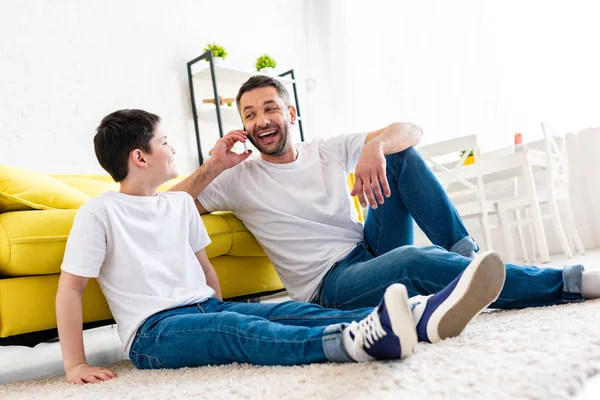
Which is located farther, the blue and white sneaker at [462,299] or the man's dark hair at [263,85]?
the man's dark hair at [263,85]

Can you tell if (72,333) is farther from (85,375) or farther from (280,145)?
(280,145)

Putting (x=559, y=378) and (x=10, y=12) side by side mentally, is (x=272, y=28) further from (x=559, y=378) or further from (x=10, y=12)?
(x=559, y=378)

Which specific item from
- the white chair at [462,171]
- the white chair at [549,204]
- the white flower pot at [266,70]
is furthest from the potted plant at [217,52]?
the white chair at [549,204]

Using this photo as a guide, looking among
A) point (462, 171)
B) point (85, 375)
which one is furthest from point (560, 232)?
point (85, 375)

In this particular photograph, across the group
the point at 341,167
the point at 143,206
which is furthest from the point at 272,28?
the point at 143,206

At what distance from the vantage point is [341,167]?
1677mm

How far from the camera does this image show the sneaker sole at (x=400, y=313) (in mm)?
814

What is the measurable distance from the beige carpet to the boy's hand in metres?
0.02

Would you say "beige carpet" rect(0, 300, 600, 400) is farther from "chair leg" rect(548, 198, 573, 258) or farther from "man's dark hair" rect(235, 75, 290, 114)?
"chair leg" rect(548, 198, 573, 258)

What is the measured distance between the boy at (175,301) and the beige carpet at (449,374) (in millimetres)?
37

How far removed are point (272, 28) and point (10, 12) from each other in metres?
2.24

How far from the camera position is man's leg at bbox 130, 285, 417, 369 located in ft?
Answer: 2.77

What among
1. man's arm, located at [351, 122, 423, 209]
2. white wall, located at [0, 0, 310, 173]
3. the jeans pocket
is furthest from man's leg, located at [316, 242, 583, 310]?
white wall, located at [0, 0, 310, 173]

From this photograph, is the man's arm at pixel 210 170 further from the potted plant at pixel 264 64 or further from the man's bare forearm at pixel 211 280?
the potted plant at pixel 264 64
